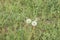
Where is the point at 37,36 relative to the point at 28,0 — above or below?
below

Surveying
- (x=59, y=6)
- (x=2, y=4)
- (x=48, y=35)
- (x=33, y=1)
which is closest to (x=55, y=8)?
(x=59, y=6)

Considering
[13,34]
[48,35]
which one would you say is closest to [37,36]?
[48,35]

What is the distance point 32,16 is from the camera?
12.5 feet

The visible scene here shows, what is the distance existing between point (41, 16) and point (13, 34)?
74cm

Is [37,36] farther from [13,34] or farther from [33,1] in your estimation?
[33,1]

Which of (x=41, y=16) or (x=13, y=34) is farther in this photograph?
(x=41, y=16)

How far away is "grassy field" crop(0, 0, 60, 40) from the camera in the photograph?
3.44 meters

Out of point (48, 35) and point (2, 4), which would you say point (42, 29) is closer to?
point (48, 35)

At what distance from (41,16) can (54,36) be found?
60 centimetres

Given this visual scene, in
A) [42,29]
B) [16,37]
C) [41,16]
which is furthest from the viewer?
[41,16]

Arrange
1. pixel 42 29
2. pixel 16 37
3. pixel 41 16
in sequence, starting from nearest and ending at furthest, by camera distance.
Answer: pixel 16 37
pixel 42 29
pixel 41 16

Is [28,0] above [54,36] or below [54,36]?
above

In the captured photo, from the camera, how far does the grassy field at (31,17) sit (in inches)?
135

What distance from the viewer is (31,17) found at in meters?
3.79
